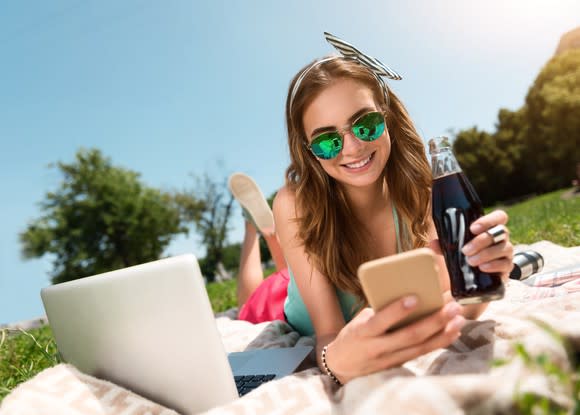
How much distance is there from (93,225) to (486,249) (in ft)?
93.5

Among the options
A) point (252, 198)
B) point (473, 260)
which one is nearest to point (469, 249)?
point (473, 260)

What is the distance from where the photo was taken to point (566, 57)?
28.7 metres

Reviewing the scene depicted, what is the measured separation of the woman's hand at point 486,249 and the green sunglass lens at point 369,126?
1.12m

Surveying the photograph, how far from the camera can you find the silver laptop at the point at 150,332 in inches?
54.4

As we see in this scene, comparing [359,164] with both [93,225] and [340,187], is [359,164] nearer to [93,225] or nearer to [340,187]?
[340,187]

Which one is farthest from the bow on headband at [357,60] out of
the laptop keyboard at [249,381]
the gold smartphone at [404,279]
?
the gold smartphone at [404,279]

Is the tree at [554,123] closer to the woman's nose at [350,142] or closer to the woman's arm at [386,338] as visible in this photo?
the woman's nose at [350,142]

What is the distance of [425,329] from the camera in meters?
1.17

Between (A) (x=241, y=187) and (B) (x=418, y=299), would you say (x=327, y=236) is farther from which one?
(A) (x=241, y=187)

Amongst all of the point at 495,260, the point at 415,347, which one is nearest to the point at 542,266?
the point at 495,260

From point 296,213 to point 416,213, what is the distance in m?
0.85

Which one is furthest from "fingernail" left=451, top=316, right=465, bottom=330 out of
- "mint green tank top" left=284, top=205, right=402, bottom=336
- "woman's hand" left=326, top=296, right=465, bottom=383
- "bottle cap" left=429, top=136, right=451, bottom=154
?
"mint green tank top" left=284, top=205, right=402, bottom=336

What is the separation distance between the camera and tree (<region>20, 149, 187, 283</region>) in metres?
26.9

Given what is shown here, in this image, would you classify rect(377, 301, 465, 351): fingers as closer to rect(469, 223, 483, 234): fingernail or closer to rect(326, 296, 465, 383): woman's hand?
rect(326, 296, 465, 383): woman's hand
